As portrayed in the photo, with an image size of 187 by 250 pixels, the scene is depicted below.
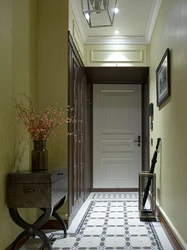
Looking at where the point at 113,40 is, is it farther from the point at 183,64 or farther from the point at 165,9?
the point at 183,64

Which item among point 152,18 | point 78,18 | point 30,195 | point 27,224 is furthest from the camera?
point 152,18

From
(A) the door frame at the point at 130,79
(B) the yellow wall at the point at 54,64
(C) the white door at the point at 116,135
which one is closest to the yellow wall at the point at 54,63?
(B) the yellow wall at the point at 54,64

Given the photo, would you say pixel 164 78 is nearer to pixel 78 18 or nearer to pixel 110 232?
pixel 78 18

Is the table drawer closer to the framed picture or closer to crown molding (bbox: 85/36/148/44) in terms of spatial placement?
the framed picture

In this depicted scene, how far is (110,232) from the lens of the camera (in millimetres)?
3137

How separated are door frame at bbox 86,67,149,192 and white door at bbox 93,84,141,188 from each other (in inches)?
3.8

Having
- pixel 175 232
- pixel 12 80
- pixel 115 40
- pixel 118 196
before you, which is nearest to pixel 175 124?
pixel 175 232

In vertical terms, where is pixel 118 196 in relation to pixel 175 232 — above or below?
below

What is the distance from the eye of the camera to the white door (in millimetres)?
5902

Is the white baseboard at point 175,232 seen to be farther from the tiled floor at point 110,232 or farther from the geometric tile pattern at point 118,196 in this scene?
the geometric tile pattern at point 118,196

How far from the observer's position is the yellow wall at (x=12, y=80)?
2.38 metres

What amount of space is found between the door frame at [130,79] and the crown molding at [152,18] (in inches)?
21.5

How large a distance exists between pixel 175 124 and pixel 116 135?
3263mm

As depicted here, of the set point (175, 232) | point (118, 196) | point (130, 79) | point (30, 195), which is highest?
point (130, 79)
